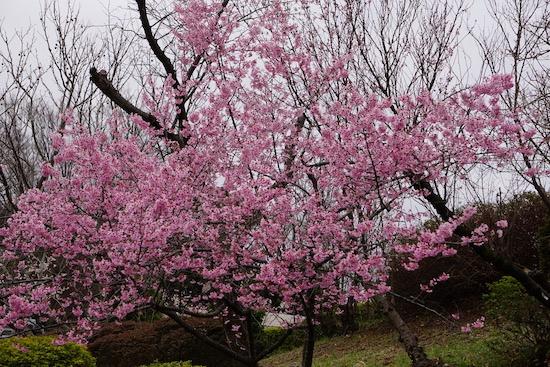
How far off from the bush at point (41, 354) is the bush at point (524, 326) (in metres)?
5.36

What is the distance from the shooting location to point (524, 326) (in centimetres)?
569

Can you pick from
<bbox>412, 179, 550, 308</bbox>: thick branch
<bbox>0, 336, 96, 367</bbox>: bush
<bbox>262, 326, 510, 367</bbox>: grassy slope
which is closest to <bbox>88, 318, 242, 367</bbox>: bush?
<bbox>0, 336, 96, 367</bbox>: bush

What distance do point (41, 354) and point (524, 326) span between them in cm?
580

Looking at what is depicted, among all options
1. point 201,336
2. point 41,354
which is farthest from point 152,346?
point 201,336

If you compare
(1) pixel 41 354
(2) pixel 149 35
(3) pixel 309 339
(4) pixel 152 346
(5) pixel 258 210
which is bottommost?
(3) pixel 309 339

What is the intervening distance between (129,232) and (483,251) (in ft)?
12.2

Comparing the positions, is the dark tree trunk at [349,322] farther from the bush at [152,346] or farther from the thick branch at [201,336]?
the thick branch at [201,336]

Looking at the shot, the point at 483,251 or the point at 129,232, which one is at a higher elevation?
the point at 129,232

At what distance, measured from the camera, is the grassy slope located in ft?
23.6

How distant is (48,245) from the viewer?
459 cm

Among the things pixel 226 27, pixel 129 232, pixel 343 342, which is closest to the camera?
pixel 129 232

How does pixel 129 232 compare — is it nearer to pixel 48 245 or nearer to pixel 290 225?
pixel 48 245

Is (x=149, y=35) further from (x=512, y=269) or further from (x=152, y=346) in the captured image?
(x=512, y=269)

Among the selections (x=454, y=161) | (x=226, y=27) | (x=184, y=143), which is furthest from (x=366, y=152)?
(x=226, y=27)
